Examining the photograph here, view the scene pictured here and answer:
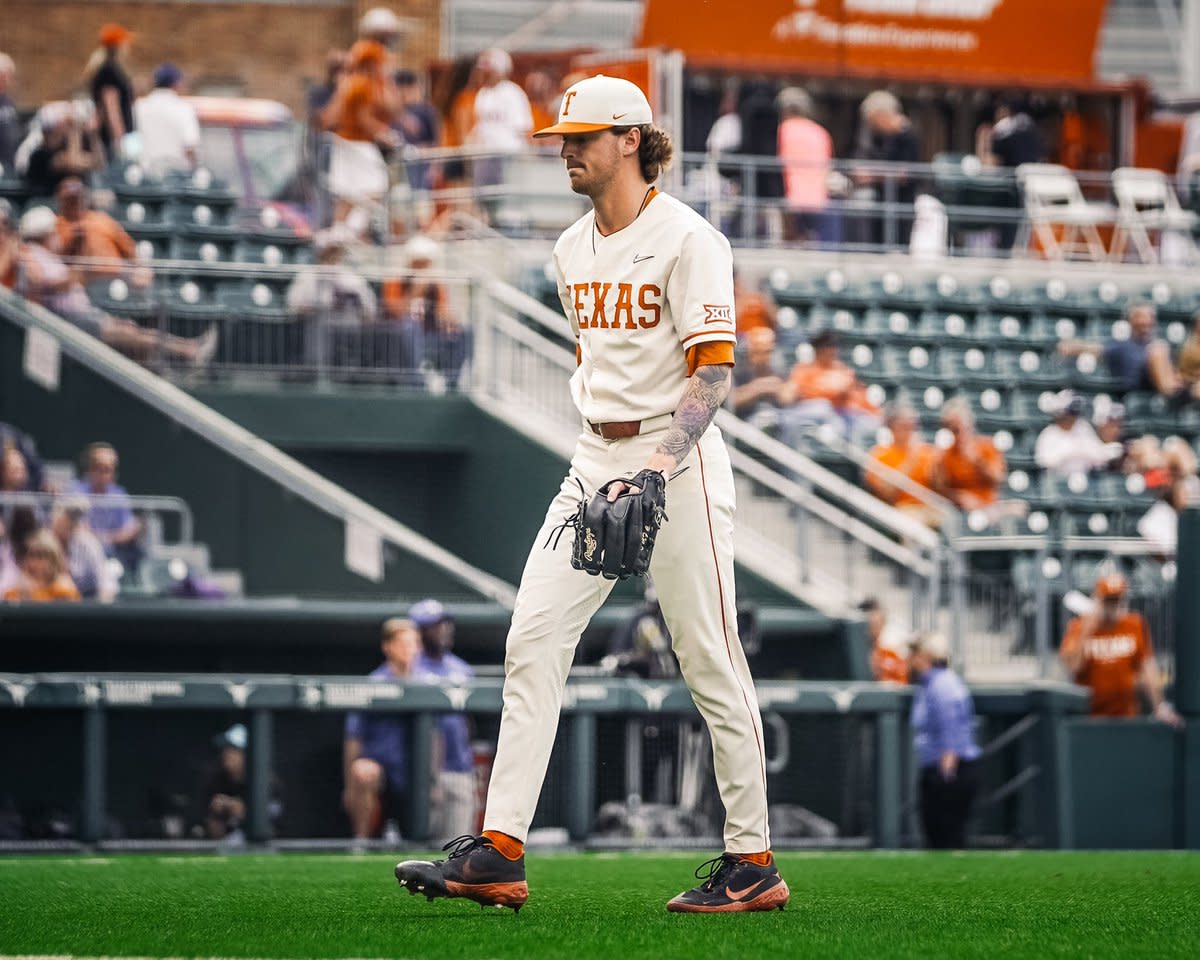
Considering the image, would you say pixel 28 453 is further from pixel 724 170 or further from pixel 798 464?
pixel 724 170

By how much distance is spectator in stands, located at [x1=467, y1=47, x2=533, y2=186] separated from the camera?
57.8 feet

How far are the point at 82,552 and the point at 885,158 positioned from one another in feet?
30.2

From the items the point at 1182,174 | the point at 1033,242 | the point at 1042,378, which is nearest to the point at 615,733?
the point at 1042,378

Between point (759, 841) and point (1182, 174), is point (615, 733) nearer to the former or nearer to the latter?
point (759, 841)

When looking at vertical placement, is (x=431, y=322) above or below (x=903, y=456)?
above

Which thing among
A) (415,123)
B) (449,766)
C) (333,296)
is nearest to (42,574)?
(449,766)

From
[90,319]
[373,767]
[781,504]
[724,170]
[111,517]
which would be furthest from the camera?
[724,170]

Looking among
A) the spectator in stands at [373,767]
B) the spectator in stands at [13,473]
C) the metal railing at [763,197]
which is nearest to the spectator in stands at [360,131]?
the metal railing at [763,197]

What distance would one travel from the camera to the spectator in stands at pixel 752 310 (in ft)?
51.7

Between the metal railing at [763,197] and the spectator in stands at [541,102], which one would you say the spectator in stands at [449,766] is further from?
the spectator in stands at [541,102]

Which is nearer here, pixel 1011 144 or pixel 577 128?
pixel 577 128

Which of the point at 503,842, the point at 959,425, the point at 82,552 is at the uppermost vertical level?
the point at 959,425

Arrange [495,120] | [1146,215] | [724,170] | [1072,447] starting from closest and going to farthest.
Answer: [1072,447]
[495,120]
[724,170]
[1146,215]

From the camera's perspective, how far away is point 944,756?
11500 mm
